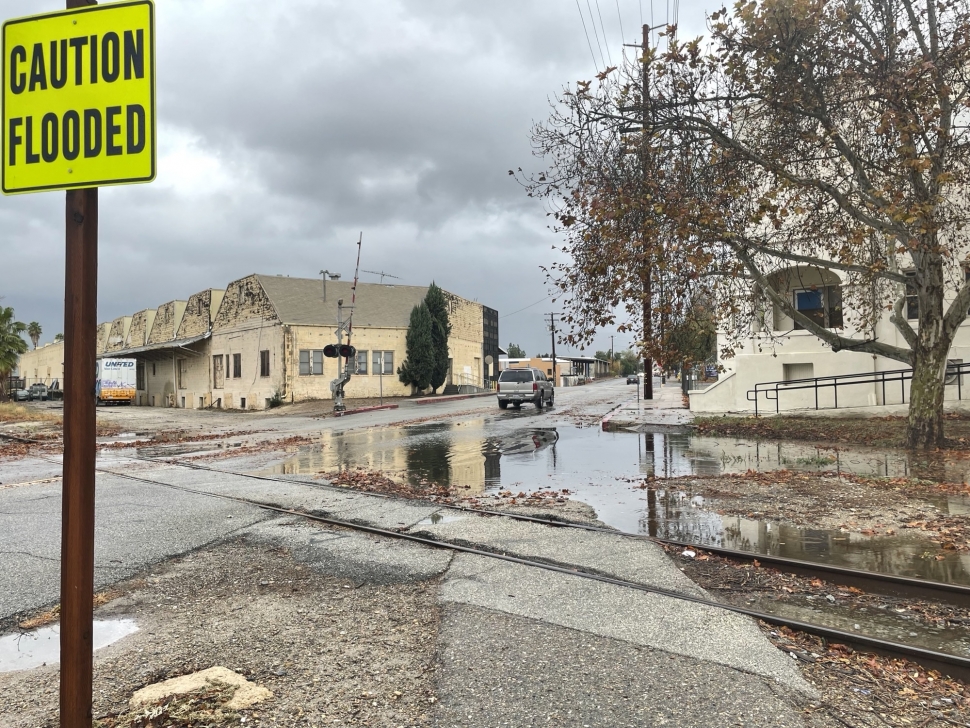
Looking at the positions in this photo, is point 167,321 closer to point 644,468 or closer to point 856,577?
point 644,468

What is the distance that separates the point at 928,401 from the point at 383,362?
32.6 m

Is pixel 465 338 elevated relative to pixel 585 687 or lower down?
elevated

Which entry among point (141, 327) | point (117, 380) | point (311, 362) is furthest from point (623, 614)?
point (141, 327)

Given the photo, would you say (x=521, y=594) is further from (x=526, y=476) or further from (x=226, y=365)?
(x=226, y=365)

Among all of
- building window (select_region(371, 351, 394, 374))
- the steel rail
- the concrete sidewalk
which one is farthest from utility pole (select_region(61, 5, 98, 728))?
building window (select_region(371, 351, 394, 374))

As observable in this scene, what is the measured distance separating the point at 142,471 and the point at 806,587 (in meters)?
11.5

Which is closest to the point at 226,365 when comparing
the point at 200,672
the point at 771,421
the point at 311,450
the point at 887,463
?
the point at 311,450

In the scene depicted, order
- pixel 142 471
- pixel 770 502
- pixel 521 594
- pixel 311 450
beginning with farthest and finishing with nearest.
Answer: pixel 311 450, pixel 142 471, pixel 770 502, pixel 521 594

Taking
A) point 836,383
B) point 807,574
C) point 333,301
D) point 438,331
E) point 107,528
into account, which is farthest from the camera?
point 438,331

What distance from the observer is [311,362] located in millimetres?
39938

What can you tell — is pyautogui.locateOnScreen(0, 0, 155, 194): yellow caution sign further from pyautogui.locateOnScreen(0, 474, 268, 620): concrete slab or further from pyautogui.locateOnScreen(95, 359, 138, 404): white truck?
pyautogui.locateOnScreen(95, 359, 138, 404): white truck

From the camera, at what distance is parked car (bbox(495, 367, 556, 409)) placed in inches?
1271

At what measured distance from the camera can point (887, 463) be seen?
11.9 m

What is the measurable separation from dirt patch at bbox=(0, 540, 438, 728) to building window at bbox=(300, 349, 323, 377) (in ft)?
114
